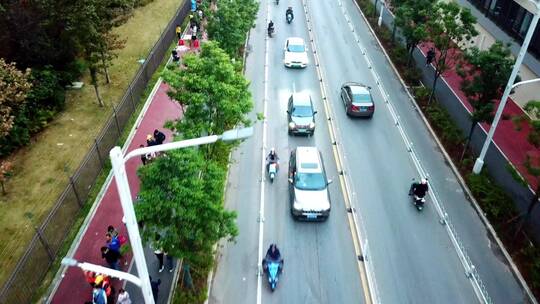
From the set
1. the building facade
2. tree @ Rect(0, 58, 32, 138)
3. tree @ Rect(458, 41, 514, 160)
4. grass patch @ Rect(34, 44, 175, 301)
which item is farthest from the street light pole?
the building facade

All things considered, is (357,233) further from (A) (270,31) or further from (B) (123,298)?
(A) (270,31)

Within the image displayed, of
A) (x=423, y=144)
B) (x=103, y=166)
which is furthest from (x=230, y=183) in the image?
(x=423, y=144)

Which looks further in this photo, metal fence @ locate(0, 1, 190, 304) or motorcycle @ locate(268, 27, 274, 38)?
motorcycle @ locate(268, 27, 274, 38)

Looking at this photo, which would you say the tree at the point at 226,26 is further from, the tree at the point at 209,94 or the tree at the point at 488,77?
the tree at the point at 488,77

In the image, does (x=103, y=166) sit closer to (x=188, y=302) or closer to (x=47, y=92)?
(x=47, y=92)

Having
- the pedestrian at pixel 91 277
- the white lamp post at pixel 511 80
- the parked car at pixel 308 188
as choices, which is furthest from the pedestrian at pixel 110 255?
the white lamp post at pixel 511 80

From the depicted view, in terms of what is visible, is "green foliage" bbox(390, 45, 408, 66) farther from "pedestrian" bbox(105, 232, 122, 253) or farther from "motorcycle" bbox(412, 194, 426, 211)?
"pedestrian" bbox(105, 232, 122, 253)
